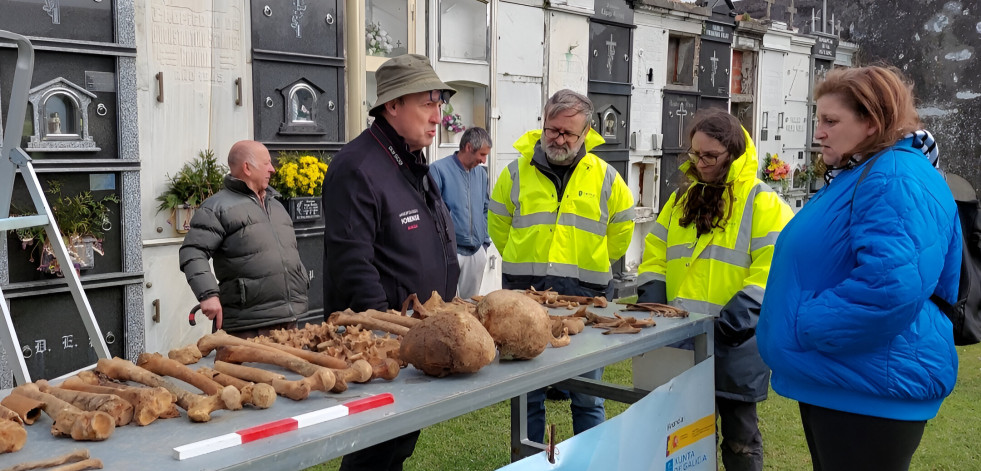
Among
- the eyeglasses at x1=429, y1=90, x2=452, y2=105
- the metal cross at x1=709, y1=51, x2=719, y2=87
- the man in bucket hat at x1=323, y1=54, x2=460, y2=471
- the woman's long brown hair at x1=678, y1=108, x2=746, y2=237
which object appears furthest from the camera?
the metal cross at x1=709, y1=51, x2=719, y2=87

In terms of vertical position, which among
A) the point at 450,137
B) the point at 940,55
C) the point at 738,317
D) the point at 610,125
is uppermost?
the point at 940,55

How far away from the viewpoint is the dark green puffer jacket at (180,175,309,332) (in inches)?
176

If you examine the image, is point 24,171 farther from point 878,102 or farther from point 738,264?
point 878,102

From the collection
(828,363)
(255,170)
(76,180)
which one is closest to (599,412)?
(828,363)

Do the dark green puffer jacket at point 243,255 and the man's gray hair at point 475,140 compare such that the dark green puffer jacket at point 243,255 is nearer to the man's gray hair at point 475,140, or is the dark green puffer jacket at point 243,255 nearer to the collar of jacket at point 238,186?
the collar of jacket at point 238,186

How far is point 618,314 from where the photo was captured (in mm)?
3102

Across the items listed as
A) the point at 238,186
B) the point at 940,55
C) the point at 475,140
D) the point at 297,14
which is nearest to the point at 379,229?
the point at 238,186

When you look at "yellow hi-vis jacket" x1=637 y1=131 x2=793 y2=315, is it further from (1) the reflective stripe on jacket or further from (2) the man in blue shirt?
(2) the man in blue shirt

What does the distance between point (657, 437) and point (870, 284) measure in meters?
0.91

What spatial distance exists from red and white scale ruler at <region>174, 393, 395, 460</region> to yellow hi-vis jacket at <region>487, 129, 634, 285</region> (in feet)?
8.49

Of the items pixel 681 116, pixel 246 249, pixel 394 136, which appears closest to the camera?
pixel 394 136

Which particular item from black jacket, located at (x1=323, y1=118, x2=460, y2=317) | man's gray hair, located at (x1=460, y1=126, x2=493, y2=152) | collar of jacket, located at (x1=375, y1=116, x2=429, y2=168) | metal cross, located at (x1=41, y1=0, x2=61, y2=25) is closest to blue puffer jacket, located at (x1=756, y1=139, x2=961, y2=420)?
black jacket, located at (x1=323, y1=118, x2=460, y2=317)

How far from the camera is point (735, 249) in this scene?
11.1ft

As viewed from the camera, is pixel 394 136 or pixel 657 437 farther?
pixel 394 136
